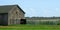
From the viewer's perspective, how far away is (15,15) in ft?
194

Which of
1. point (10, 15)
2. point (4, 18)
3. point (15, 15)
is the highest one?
point (15, 15)

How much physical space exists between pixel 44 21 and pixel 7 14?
1100cm

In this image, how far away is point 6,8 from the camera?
56656mm

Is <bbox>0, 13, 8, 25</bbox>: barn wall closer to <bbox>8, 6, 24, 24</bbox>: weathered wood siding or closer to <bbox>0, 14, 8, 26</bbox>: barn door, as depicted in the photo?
<bbox>0, 14, 8, 26</bbox>: barn door

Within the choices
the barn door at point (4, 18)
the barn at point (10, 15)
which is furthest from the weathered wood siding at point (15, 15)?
the barn door at point (4, 18)

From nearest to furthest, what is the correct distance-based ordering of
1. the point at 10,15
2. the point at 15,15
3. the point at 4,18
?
the point at 4,18, the point at 10,15, the point at 15,15

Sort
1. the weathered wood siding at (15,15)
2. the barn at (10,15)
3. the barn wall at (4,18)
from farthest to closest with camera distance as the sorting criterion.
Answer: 1. the weathered wood siding at (15,15)
2. the barn wall at (4,18)
3. the barn at (10,15)

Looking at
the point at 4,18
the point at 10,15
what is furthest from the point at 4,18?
the point at 10,15

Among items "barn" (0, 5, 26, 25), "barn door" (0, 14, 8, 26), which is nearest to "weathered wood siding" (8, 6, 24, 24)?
"barn" (0, 5, 26, 25)

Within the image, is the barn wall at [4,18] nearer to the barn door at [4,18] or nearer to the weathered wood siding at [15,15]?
the barn door at [4,18]

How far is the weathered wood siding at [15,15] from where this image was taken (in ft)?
183

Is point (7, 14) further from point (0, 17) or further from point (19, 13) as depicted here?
point (19, 13)

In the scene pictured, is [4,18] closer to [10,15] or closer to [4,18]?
[4,18]

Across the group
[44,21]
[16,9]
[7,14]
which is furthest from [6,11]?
[44,21]
